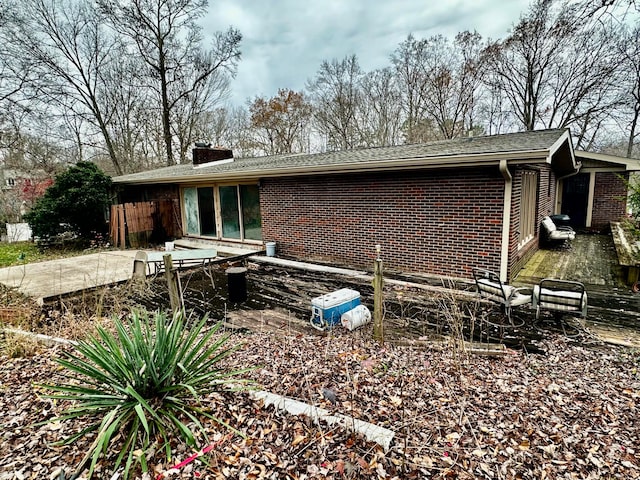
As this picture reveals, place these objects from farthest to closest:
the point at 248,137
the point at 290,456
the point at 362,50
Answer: the point at 248,137 → the point at 362,50 → the point at 290,456

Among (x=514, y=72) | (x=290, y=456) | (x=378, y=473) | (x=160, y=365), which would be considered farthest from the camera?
(x=514, y=72)

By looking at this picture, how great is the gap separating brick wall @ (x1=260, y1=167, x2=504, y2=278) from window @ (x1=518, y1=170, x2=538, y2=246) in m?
1.52

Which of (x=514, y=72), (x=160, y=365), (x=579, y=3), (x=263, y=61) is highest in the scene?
(x=263, y=61)

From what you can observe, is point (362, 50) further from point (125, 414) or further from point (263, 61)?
point (125, 414)

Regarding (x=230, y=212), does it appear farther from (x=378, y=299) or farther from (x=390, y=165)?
(x=378, y=299)

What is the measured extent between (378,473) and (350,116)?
24.1 m

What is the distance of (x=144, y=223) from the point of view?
39.3 ft

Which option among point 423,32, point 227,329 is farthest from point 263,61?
point 227,329

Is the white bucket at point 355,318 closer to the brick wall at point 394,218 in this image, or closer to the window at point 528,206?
the brick wall at point 394,218

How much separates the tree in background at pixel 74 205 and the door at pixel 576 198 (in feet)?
57.5

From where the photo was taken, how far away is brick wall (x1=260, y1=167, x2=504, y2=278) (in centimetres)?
643

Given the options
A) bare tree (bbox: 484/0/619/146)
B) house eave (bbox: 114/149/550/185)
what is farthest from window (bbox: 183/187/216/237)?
bare tree (bbox: 484/0/619/146)

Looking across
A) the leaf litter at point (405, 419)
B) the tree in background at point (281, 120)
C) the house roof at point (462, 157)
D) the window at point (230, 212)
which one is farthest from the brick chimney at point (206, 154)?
the tree in background at point (281, 120)

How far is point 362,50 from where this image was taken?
23.0 metres
